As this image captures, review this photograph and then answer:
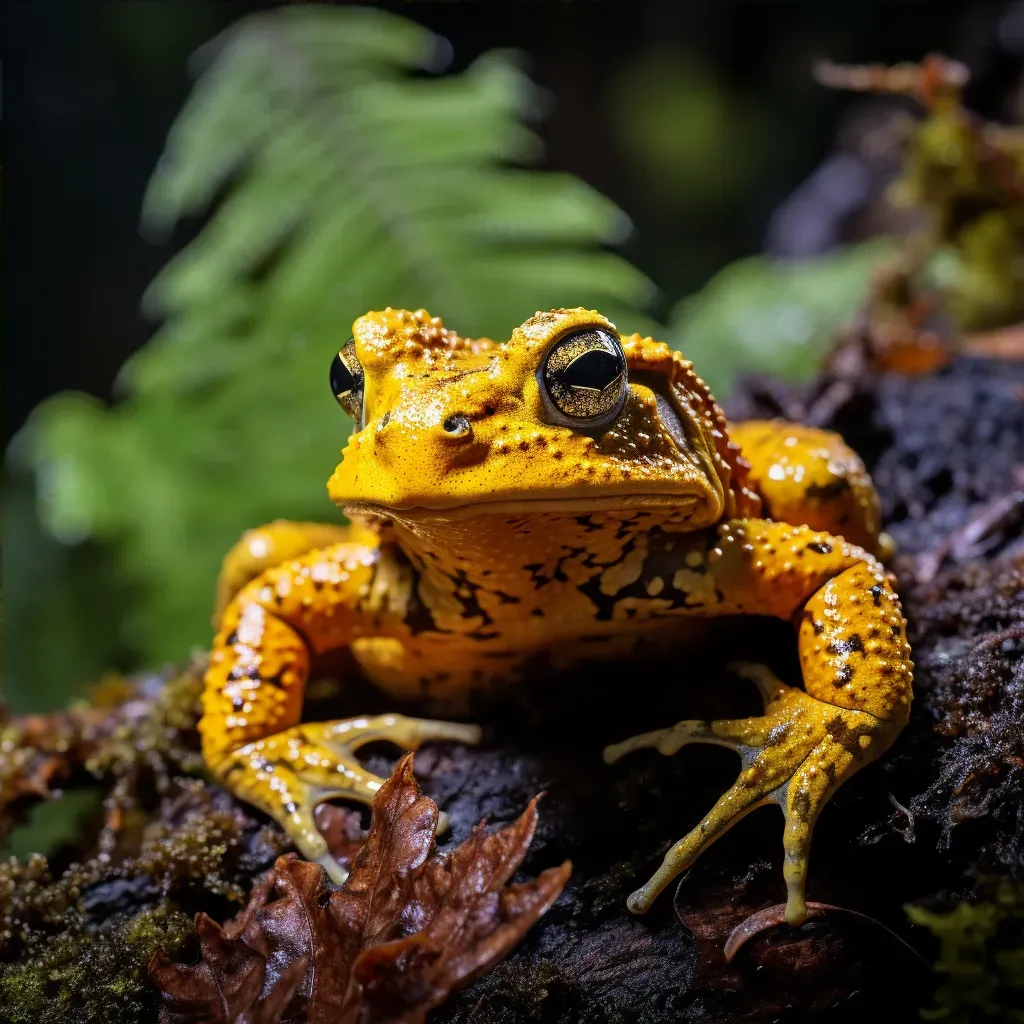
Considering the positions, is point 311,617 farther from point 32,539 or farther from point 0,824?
point 32,539

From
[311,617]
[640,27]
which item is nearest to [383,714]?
[311,617]

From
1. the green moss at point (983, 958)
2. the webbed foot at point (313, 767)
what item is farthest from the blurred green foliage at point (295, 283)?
the green moss at point (983, 958)

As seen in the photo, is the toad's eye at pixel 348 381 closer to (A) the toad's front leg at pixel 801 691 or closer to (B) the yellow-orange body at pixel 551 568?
(B) the yellow-orange body at pixel 551 568

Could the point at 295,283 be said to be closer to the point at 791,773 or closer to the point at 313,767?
the point at 313,767

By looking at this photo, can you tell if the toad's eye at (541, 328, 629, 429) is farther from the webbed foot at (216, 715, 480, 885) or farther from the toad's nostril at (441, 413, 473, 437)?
the webbed foot at (216, 715, 480, 885)

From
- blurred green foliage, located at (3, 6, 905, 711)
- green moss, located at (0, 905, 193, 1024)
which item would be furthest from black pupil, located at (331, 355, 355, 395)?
blurred green foliage, located at (3, 6, 905, 711)

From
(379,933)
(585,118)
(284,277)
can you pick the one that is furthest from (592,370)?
(585,118)

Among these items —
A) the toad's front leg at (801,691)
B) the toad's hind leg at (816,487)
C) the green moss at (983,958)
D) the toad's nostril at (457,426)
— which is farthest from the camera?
the toad's hind leg at (816,487)

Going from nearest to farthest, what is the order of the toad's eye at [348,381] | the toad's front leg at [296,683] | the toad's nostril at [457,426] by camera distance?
the toad's nostril at [457,426] < the toad's eye at [348,381] < the toad's front leg at [296,683]
